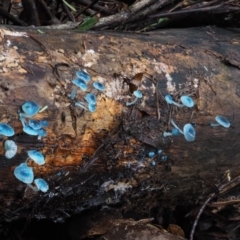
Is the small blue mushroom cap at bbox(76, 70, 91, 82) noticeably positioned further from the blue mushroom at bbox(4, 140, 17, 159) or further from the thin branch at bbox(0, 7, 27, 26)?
the thin branch at bbox(0, 7, 27, 26)

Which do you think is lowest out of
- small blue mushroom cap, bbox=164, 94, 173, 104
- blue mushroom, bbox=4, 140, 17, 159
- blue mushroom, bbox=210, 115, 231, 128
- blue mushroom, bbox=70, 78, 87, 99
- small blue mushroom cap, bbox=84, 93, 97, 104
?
blue mushroom, bbox=210, 115, 231, 128

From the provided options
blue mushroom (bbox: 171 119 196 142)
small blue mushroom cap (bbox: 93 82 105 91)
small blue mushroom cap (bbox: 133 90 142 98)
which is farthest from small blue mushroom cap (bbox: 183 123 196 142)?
small blue mushroom cap (bbox: 93 82 105 91)

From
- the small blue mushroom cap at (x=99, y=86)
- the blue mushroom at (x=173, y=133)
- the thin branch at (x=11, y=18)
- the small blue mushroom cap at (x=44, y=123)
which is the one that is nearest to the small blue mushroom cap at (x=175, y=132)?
the blue mushroom at (x=173, y=133)

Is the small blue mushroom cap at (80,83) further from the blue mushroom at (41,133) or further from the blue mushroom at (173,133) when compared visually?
the blue mushroom at (173,133)

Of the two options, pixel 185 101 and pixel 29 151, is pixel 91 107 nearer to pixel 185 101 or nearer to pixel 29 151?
pixel 29 151

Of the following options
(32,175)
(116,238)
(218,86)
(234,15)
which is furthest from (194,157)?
(234,15)

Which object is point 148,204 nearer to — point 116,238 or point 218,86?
point 116,238

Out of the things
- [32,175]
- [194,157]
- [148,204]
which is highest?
[32,175]
